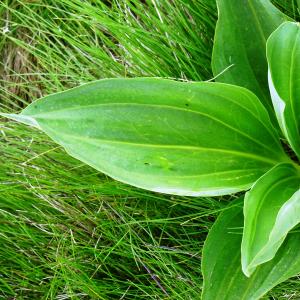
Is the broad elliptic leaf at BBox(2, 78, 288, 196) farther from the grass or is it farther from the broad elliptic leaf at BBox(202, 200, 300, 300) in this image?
the grass

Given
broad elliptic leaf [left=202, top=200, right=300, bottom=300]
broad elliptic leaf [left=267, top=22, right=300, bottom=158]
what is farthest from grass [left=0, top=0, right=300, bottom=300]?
broad elliptic leaf [left=267, top=22, right=300, bottom=158]

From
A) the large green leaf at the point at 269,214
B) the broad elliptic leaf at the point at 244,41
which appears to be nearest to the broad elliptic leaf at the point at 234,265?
the large green leaf at the point at 269,214

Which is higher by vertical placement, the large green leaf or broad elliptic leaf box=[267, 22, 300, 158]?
broad elliptic leaf box=[267, 22, 300, 158]

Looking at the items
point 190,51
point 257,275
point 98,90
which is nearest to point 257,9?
point 190,51

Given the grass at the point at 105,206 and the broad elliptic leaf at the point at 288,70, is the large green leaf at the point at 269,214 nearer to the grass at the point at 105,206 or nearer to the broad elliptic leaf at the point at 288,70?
the broad elliptic leaf at the point at 288,70

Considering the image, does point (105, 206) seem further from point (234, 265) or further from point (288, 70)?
point (288, 70)
